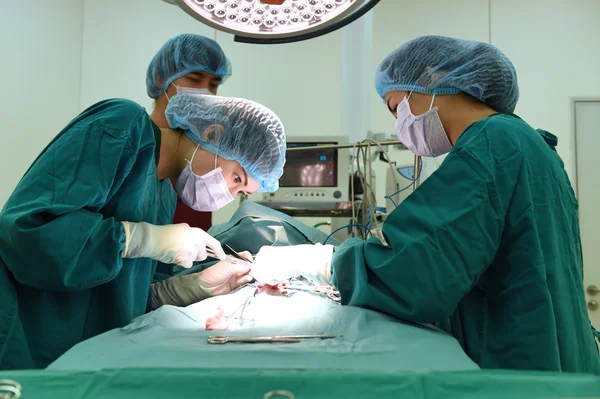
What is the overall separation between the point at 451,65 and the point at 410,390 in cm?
113

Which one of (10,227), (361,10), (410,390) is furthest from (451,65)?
(10,227)

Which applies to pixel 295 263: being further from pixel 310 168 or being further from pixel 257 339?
pixel 310 168

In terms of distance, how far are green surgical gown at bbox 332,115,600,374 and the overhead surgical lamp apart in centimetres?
43

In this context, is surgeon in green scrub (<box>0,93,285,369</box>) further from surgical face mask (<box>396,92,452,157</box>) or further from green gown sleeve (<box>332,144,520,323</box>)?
green gown sleeve (<box>332,144,520,323</box>)

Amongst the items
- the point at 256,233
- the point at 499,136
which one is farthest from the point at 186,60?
the point at 499,136

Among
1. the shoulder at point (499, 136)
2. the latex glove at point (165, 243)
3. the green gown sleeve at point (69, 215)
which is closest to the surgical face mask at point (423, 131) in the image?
the shoulder at point (499, 136)

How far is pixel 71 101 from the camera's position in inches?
143

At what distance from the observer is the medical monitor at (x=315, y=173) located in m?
2.37

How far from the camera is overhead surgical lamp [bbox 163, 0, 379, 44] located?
3.45 ft

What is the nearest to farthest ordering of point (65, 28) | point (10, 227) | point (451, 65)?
point (10, 227)
point (451, 65)
point (65, 28)

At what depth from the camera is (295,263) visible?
1471 mm

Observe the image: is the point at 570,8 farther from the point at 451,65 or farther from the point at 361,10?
the point at 361,10

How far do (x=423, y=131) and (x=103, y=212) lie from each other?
39.4 inches

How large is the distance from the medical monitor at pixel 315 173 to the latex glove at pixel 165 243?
912 mm
